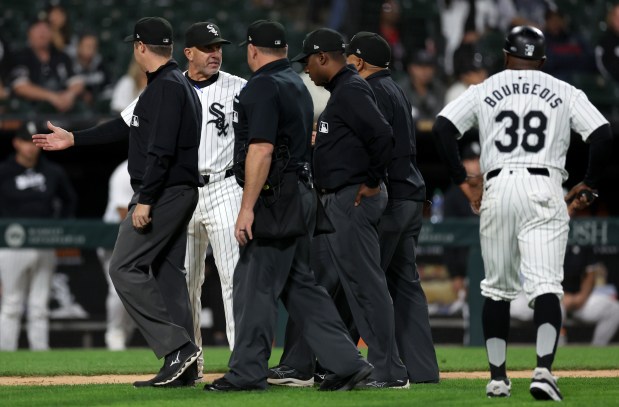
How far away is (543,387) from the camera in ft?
16.8

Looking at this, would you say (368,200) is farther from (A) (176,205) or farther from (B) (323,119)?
(A) (176,205)

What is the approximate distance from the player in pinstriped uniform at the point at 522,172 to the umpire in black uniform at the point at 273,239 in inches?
27.1

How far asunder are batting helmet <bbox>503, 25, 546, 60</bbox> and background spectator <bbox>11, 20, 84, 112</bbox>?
707 cm

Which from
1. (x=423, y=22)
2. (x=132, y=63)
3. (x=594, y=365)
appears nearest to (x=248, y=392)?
(x=594, y=365)

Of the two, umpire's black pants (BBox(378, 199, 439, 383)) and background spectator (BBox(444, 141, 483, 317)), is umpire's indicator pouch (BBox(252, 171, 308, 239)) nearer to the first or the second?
umpire's black pants (BBox(378, 199, 439, 383))

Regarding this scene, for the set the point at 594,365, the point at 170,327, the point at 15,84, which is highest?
the point at 15,84

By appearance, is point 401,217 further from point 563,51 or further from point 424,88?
point 563,51

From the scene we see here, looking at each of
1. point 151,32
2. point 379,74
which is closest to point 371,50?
point 379,74

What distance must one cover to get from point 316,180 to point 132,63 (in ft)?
20.4

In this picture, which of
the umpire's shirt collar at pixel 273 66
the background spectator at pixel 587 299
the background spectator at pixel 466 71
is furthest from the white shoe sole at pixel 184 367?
the background spectator at pixel 466 71

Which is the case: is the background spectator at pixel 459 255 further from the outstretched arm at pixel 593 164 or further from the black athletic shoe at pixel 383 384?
the outstretched arm at pixel 593 164

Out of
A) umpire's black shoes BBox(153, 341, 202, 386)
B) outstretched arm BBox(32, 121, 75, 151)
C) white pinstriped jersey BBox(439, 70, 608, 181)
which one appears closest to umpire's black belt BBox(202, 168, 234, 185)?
outstretched arm BBox(32, 121, 75, 151)

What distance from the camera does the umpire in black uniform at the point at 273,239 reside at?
5496 mm

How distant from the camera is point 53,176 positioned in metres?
10.5
